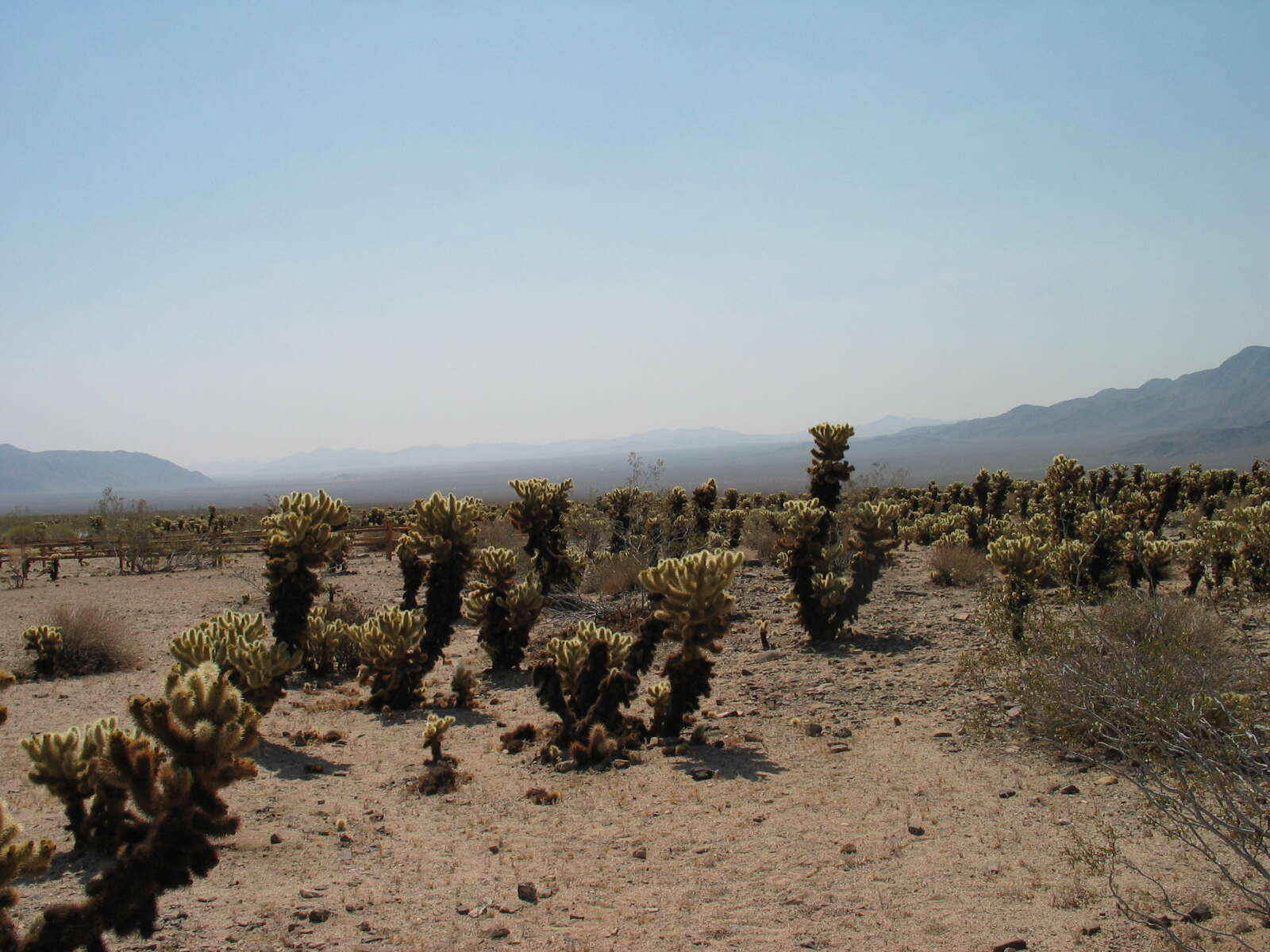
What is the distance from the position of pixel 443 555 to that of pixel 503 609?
1.12 metres

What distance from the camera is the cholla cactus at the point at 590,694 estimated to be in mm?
8086

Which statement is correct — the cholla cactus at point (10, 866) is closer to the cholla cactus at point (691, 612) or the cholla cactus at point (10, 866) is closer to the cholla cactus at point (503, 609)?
the cholla cactus at point (691, 612)

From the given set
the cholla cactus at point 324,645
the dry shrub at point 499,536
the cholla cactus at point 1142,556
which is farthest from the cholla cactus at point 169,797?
the dry shrub at point 499,536

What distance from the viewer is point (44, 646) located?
452 inches

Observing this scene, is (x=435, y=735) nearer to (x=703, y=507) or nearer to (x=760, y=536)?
(x=703, y=507)

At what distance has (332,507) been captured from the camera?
10852mm

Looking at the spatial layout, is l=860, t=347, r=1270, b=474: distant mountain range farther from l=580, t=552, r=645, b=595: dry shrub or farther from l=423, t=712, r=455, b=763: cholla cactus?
l=423, t=712, r=455, b=763: cholla cactus

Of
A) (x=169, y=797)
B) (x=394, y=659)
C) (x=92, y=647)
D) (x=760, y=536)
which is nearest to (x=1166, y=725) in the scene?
(x=169, y=797)

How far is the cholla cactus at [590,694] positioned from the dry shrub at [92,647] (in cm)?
698

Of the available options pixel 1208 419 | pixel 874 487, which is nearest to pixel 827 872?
pixel 874 487

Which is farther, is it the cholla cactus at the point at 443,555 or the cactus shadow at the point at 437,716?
the cholla cactus at the point at 443,555

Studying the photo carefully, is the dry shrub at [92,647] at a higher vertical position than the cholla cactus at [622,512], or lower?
lower

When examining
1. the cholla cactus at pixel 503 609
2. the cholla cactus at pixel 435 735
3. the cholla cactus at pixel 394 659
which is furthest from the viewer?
the cholla cactus at pixel 503 609

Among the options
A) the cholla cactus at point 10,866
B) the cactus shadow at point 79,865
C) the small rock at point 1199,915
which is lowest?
the small rock at point 1199,915
